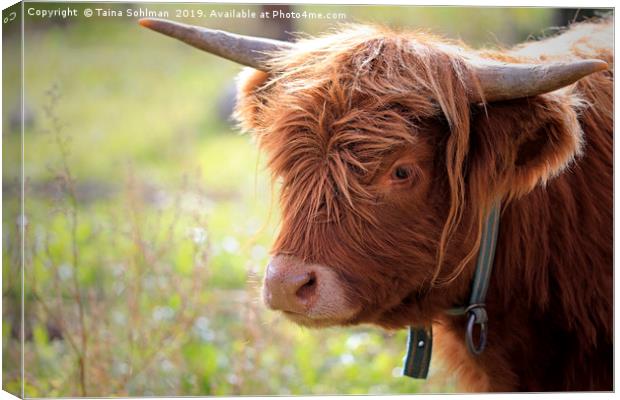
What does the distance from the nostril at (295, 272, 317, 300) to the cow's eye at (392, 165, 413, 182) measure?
41 cm

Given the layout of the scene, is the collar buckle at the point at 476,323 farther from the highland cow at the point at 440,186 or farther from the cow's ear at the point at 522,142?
the cow's ear at the point at 522,142

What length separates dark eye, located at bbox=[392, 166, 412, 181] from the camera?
2.79 metres

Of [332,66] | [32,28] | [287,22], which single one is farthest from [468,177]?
[32,28]

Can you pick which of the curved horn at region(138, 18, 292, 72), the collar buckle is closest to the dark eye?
the collar buckle

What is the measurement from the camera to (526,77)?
2.58 metres

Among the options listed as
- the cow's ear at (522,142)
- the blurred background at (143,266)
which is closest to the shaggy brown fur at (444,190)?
the cow's ear at (522,142)

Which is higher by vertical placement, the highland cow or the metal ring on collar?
the highland cow

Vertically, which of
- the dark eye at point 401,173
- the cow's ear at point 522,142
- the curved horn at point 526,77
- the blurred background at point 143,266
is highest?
the curved horn at point 526,77

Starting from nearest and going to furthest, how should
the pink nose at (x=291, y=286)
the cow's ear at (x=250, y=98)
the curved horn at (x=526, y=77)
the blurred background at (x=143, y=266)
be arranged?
the curved horn at (x=526, y=77) → the pink nose at (x=291, y=286) → the cow's ear at (x=250, y=98) → the blurred background at (x=143, y=266)

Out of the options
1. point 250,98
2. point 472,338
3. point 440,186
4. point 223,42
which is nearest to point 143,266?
point 250,98

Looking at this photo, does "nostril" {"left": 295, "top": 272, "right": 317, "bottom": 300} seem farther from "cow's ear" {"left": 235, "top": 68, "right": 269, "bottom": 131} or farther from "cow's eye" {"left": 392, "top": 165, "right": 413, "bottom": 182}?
"cow's ear" {"left": 235, "top": 68, "right": 269, "bottom": 131}

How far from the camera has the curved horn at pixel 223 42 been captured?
9.90ft

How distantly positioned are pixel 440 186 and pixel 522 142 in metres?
0.29

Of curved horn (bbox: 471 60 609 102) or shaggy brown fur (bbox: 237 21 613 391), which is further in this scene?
shaggy brown fur (bbox: 237 21 613 391)
